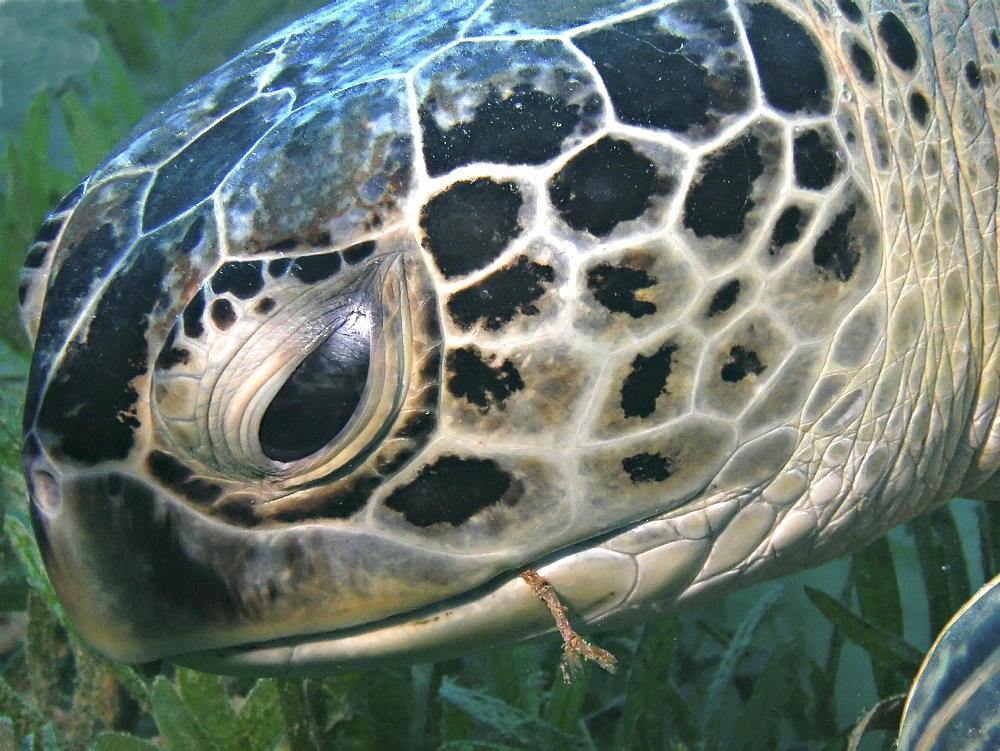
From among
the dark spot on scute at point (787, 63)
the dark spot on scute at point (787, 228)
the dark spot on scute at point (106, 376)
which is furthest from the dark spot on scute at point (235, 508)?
the dark spot on scute at point (787, 63)

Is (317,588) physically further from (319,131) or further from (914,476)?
(914,476)

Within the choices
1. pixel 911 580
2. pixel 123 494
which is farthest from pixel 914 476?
pixel 911 580

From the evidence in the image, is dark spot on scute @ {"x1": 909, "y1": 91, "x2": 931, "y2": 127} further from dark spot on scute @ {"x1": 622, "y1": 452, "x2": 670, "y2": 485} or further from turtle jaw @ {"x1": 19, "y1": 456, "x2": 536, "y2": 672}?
turtle jaw @ {"x1": 19, "y1": 456, "x2": 536, "y2": 672}

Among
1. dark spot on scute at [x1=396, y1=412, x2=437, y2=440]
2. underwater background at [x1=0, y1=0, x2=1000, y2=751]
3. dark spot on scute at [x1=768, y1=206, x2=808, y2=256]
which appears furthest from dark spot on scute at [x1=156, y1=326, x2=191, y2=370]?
underwater background at [x1=0, y1=0, x2=1000, y2=751]

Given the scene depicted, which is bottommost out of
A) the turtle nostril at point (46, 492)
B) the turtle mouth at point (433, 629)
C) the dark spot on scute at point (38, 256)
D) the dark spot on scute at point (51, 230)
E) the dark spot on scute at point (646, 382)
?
the turtle mouth at point (433, 629)

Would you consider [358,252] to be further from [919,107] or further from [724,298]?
[919,107]

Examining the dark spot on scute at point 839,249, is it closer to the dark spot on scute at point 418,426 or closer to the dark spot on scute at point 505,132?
the dark spot on scute at point 505,132
